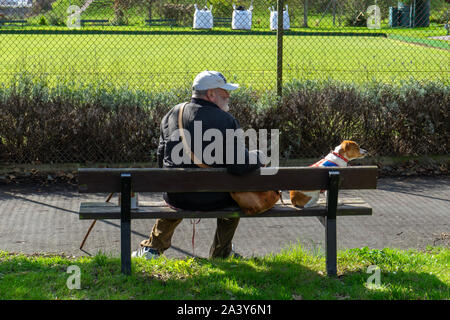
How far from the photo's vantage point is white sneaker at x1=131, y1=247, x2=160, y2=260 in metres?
5.31

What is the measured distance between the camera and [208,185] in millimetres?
4852

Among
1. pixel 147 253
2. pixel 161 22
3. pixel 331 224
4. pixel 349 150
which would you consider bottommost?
pixel 147 253

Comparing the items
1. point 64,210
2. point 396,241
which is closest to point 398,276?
point 396,241

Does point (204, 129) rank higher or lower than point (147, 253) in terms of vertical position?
higher

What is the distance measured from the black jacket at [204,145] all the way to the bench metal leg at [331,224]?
1.76 feet

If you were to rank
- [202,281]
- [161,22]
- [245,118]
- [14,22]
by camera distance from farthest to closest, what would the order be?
1. [14,22]
2. [161,22]
3. [245,118]
4. [202,281]

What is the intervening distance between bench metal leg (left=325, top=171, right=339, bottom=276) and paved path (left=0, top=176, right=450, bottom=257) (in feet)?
2.25

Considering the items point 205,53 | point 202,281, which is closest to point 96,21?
point 202,281

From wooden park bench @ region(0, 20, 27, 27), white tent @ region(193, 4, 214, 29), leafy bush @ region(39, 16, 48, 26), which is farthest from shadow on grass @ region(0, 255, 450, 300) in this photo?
white tent @ region(193, 4, 214, 29)

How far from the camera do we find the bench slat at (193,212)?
16.2 feet

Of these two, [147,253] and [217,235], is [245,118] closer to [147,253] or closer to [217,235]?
[217,235]

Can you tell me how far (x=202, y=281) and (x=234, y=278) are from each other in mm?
223

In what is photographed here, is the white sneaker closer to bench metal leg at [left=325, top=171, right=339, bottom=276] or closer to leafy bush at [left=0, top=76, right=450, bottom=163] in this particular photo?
bench metal leg at [left=325, top=171, right=339, bottom=276]

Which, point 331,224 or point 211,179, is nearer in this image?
point 211,179
